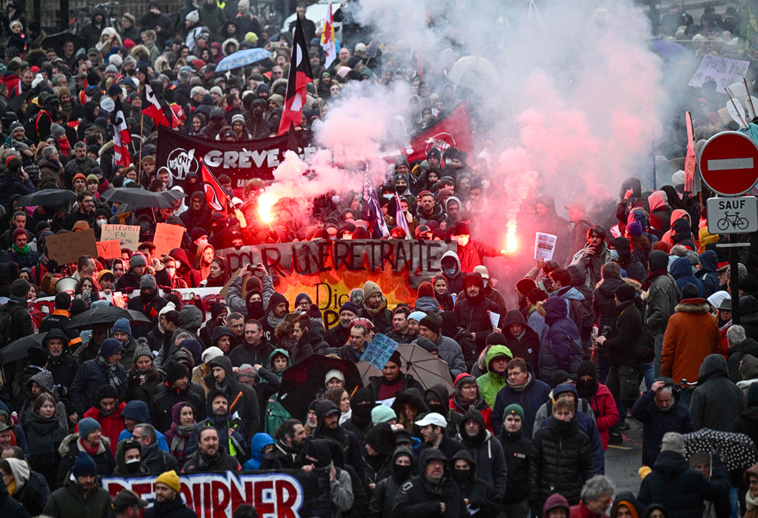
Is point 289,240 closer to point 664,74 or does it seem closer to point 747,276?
point 747,276

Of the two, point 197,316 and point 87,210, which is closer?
point 197,316

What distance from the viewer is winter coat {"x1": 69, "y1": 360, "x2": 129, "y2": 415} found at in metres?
10.6

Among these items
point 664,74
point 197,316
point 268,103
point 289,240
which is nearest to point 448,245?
point 289,240

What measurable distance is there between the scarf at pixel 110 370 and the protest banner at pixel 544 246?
16.7ft

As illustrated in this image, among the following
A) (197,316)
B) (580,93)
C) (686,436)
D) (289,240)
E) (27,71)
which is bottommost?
(686,436)

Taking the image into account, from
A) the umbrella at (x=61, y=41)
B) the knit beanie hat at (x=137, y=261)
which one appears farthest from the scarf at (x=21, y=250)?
the umbrella at (x=61, y=41)

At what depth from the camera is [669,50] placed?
23469 mm

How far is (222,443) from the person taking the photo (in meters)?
9.35

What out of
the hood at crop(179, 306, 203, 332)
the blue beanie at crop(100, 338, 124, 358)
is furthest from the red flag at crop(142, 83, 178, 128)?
the blue beanie at crop(100, 338, 124, 358)

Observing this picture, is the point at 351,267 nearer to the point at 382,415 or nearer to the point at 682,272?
the point at 682,272

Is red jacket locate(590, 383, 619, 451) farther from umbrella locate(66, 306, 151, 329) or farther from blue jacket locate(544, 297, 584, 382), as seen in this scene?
Result: umbrella locate(66, 306, 151, 329)

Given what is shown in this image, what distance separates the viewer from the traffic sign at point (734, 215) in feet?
29.6

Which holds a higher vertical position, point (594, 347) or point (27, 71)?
point (27, 71)

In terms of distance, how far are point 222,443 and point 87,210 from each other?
24.6 ft
